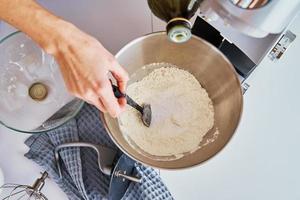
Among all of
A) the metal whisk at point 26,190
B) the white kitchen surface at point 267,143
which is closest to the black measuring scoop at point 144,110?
the white kitchen surface at point 267,143

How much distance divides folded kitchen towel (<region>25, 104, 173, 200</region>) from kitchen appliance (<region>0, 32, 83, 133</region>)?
3cm

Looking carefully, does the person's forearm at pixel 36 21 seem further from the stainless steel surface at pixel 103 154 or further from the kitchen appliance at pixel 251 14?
the stainless steel surface at pixel 103 154

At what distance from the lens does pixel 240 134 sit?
877 mm

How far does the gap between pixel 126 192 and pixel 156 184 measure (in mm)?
63

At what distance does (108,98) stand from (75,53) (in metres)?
0.08

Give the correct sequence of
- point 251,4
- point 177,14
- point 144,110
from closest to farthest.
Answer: point 251,4 → point 177,14 → point 144,110

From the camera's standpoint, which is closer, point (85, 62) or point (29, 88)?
point (85, 62)

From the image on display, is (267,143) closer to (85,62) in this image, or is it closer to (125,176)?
(125,176)

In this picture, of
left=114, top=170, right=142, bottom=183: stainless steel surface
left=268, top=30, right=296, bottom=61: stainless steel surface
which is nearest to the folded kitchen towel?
left=114, top=170, right=142, bottom=183: stainless steel surface

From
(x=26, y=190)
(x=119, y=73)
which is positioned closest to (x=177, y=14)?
(x=119, y=73)

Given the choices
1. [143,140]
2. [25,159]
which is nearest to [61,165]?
[25,159]

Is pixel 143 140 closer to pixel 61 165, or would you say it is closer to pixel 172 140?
pixel 172 140

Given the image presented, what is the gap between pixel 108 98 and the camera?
2.02 ft

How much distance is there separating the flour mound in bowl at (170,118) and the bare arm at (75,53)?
0.75 feet
